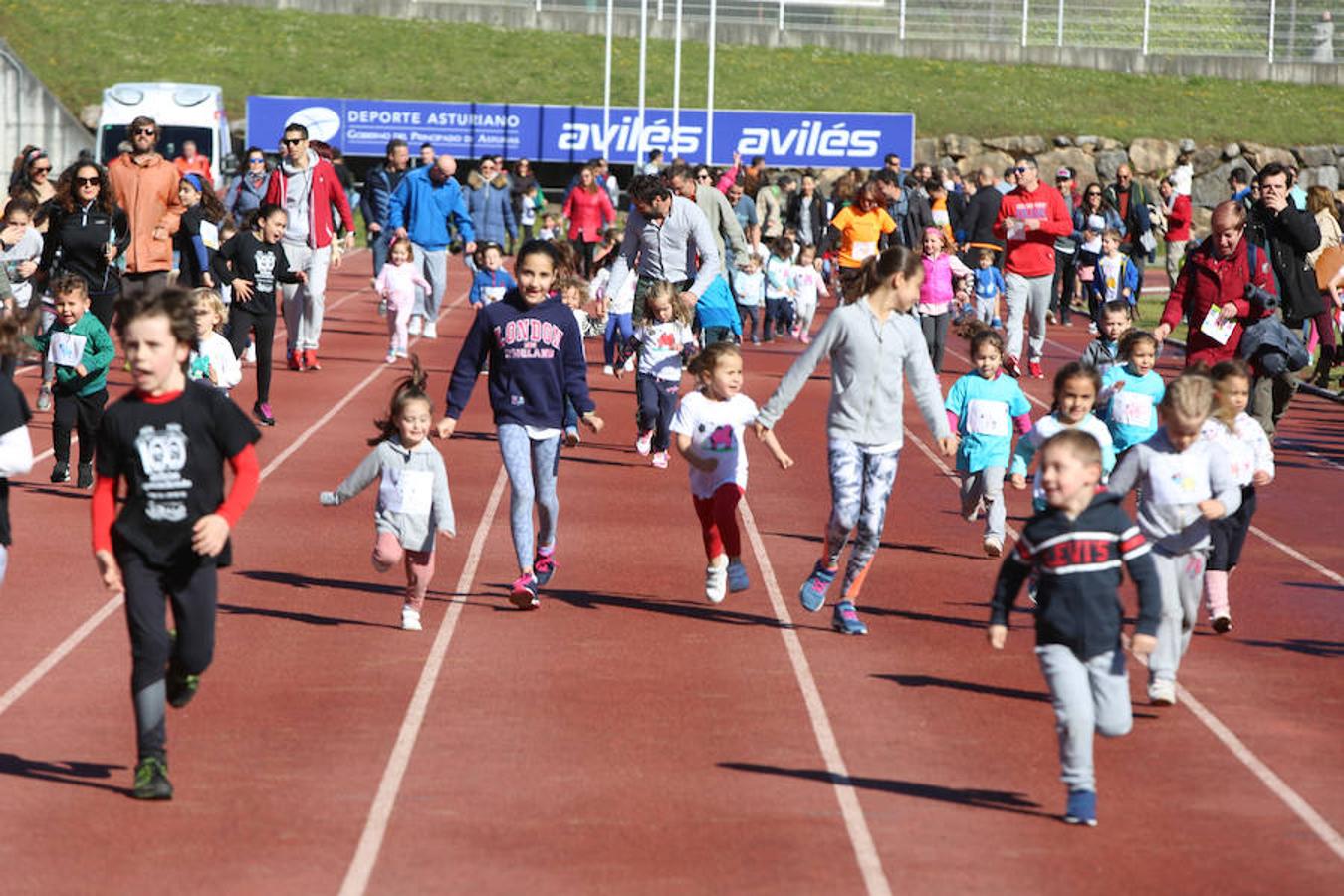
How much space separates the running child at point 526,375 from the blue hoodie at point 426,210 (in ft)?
40.6

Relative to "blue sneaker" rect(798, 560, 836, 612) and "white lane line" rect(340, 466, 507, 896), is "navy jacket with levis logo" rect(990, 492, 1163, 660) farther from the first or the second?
"blue sneaker" rect(798, 560, 836, 612)

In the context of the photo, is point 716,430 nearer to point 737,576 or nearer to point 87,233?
point 737,576

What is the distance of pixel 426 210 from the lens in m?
23.3

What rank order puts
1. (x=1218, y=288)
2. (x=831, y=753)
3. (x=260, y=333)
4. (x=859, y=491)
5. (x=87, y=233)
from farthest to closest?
(x=260, y=333)
(x=87, y=233)
(x=1218, y=288)
(x=859, y=491)
(x=831, y=753)

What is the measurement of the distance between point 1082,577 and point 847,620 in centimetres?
330

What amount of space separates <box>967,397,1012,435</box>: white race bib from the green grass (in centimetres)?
3874

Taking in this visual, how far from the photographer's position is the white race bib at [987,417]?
41.2 feet

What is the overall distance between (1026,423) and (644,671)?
367cm

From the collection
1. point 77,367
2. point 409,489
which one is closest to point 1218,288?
point 409,489

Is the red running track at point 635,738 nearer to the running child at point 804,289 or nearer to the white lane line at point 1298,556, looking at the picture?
the white lane line at point 1298,556

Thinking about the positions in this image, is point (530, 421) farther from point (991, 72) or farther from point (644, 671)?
point (991, 72)

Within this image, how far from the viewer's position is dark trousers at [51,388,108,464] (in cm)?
1448

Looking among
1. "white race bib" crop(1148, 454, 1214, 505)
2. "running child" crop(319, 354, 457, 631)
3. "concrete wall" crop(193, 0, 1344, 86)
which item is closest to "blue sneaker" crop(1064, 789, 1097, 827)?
"white race bib" crop(1148, 454, 1214, 505)

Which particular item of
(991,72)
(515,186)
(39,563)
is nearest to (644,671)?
(39,563)
